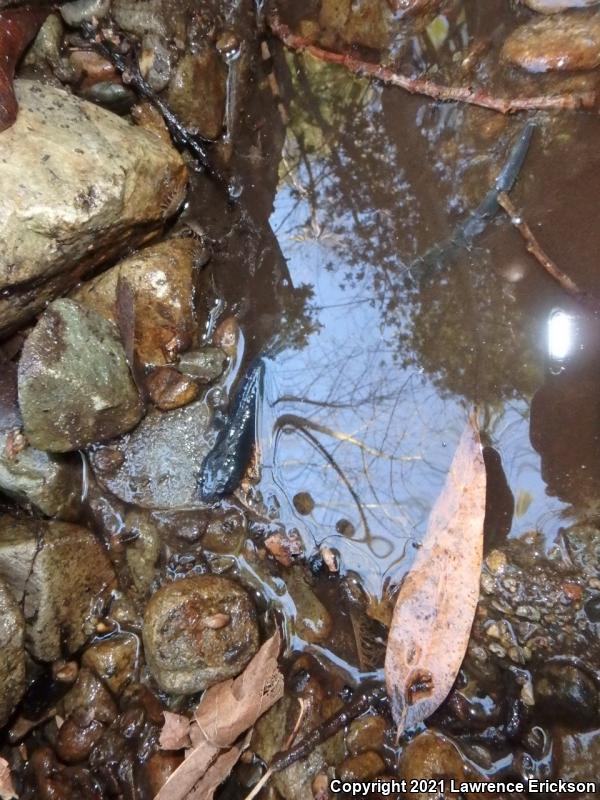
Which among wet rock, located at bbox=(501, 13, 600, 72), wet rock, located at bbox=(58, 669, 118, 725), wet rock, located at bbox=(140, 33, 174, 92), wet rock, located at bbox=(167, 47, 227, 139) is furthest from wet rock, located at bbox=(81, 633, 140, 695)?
wet rock, located at bbox=(501, 13, 600, 72)

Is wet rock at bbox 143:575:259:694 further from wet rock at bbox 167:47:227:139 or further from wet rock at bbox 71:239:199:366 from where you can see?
wet rock at bbox 167:47:227:139

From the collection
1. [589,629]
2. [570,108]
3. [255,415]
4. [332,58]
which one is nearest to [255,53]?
[332,58]

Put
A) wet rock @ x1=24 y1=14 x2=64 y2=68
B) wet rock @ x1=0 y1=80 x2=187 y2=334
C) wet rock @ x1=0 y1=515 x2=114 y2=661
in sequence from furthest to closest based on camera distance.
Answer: wet rock @ x1=24 y1=14 x2=64 y2=68
wet rock @ x1=0 y1=515 x2=114 y2=661
wet rock @ x1=0 y1=80 x2=187 y2=334

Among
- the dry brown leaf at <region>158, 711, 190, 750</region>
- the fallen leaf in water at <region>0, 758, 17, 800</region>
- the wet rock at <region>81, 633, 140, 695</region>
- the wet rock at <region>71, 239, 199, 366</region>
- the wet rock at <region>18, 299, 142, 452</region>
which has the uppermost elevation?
the wet rock at <region>71, 239, 199, 366</region>

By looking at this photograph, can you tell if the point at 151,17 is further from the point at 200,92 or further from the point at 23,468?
the point at 23,468

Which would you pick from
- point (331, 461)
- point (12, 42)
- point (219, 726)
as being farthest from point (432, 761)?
point (12, 42)

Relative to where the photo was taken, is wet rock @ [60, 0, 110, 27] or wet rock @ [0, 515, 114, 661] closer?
wet rock @ [0, 515, 114, 661]
